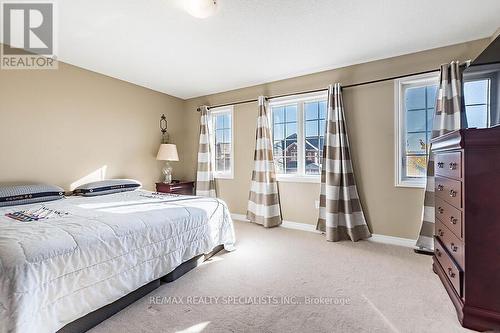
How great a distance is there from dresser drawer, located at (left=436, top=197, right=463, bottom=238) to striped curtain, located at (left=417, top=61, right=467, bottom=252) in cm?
58

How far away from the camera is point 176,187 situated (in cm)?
409

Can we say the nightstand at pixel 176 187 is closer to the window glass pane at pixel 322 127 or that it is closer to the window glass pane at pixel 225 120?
the window glass pane at pixel 225 120

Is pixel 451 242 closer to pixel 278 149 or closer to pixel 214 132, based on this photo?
pixel 278 149

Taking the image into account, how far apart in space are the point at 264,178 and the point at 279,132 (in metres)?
0.80

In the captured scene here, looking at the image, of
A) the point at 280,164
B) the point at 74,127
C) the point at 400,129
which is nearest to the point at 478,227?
the point at 400,129

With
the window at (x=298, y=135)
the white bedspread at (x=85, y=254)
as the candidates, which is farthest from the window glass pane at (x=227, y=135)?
the white bedspread at (x=85, y=254)

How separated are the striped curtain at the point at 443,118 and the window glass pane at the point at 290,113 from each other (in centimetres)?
174

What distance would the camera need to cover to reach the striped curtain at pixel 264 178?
12.0ft

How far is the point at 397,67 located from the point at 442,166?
1.56 m

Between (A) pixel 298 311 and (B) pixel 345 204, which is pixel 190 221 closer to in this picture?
(A) pixel 298 311

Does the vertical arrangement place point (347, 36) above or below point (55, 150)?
above

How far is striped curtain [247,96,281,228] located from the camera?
12.0 ft

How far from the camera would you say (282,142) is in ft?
12.5

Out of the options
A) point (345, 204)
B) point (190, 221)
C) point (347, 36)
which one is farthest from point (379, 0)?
point (190, 221)
